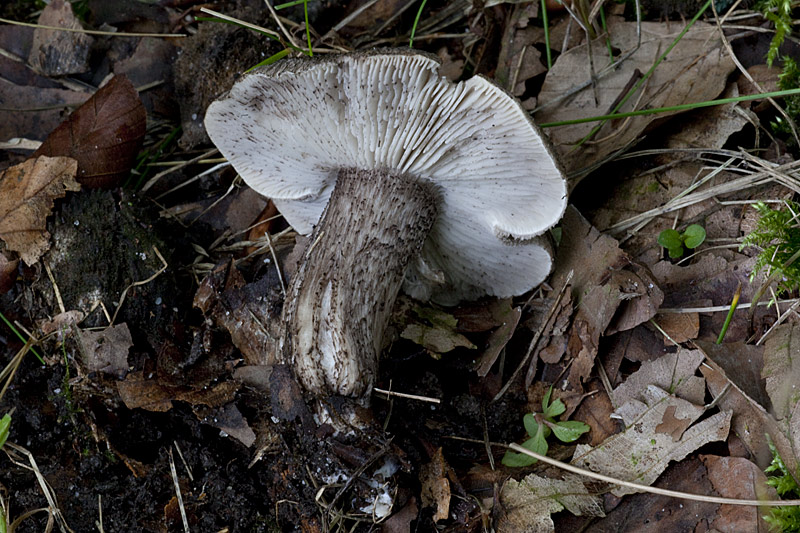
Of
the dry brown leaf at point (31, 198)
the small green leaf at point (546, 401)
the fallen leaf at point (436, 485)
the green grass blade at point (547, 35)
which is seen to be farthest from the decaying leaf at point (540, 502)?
the dry brown leaf at point (31, 198)

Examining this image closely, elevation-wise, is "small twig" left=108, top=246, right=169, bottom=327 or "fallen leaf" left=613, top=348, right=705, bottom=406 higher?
"small twig" left=108, top=246, right=169, bottom=327

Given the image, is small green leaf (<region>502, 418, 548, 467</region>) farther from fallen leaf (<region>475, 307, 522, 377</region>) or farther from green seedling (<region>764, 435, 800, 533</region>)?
green seedling (<region>764, 435, 800, 533</region>)

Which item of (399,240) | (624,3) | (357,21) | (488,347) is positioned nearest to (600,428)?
(488,347)

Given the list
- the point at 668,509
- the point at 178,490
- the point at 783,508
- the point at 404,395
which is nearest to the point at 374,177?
the point at 404,395

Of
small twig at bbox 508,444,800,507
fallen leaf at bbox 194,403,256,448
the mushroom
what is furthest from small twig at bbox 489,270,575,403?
fallen leaf at bbox 194,403,256,448

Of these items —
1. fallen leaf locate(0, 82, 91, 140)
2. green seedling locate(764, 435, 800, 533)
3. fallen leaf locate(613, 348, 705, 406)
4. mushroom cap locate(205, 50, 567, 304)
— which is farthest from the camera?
fallen leaf locate(0, 82, 91, 140)
